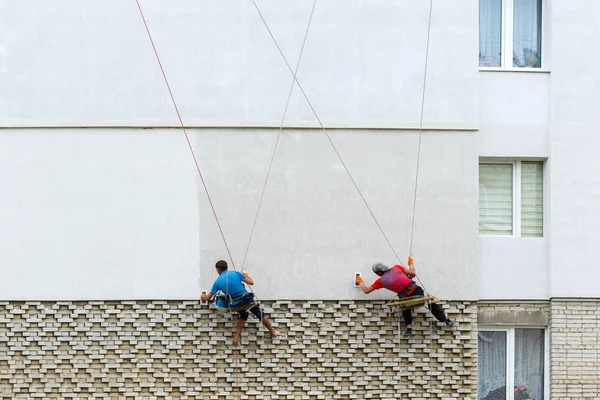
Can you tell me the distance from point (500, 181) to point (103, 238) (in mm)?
5927

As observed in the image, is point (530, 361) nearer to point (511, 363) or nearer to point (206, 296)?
point (511, 363)

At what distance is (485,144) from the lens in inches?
568

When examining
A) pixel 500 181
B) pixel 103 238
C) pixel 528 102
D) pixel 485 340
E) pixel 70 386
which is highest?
pixel 528 102

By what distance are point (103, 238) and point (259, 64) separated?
3.38 meters

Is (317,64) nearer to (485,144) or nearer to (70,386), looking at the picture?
(485,144)

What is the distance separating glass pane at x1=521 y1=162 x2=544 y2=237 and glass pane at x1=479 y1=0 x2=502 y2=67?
1.65 m

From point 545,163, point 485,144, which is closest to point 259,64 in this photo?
point 485,144

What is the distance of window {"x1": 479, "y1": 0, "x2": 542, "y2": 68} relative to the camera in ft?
48.5

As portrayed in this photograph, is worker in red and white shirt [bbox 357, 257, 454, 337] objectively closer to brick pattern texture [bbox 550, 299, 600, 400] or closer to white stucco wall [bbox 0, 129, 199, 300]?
brick pattern texture [bbox 550, 299, 600, 400]

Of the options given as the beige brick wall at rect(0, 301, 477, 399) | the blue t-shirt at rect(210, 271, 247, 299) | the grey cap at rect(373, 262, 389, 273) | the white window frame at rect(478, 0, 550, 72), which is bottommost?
the beige brick wall at rect(0, 301, 477, 399)

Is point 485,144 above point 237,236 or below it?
above

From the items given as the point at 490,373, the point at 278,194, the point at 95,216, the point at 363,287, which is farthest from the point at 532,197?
the point at 95,216

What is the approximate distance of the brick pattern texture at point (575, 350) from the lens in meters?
14.3

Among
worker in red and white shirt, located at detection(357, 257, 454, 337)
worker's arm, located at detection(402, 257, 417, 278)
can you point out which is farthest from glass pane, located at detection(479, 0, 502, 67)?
worker in red and white shirt, located at detection(357, 257, 454, 337)
